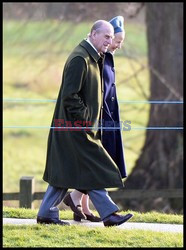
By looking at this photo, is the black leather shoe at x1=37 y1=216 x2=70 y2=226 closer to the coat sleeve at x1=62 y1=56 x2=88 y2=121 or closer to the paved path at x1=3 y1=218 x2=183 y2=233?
the paved path at x1=3 y1=218 x2=183 y2=233

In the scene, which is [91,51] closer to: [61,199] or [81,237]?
[61,199]

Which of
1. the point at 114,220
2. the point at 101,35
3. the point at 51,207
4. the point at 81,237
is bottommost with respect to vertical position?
the point at 81,237

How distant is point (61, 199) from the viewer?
8.19 m

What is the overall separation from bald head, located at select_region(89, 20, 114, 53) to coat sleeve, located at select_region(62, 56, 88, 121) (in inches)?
9.8

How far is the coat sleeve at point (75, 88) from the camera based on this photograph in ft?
25.7

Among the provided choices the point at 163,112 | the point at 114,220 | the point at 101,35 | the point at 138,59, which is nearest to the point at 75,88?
the point at 101,35

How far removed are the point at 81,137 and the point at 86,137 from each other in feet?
0.14

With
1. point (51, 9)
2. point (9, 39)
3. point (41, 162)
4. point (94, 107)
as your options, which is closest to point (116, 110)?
point (94, 107)

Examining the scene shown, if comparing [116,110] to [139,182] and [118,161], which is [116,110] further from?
[139,182]

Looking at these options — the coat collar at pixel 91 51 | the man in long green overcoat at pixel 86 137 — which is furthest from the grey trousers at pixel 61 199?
the coat collar at pixel 91 51

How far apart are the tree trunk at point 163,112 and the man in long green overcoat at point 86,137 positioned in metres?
6.11

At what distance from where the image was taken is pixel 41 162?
63.9 feet

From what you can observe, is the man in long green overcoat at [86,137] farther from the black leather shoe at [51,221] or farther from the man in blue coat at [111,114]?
the man in blue coat at [111,114]

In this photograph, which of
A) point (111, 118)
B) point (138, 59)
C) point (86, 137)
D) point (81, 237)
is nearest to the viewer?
point (81, 237)
